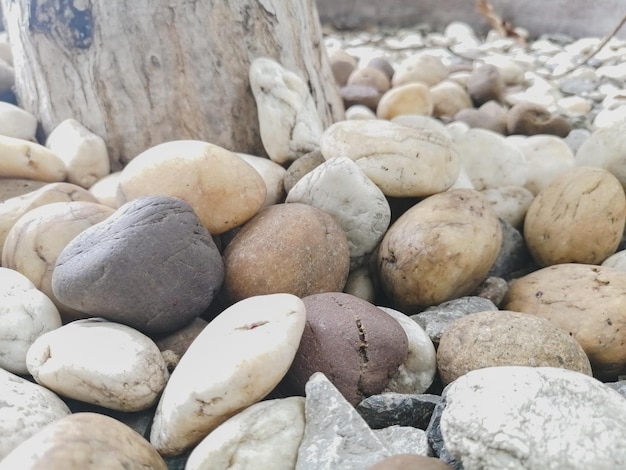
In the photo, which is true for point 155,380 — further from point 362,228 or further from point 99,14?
point 99,14

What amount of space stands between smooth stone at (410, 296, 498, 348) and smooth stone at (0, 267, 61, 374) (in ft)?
3.29

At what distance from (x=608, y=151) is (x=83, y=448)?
2.14 metres

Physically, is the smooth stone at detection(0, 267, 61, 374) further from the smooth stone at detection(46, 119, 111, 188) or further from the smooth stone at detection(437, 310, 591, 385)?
the smooth stone at detection(437, 310, 591, 385)

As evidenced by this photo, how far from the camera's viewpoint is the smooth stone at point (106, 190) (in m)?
2.17

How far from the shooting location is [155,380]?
146 cm

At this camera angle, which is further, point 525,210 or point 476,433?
point 525,210

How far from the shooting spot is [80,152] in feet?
7.63

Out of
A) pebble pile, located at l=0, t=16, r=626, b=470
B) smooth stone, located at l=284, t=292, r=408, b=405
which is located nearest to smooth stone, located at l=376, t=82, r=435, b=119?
pebble pile, located at l=0, t=16, r=626, b=470

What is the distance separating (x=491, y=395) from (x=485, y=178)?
153 centimetres

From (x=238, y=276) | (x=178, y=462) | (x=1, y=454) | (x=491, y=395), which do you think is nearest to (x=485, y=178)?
(x=238, y=276)

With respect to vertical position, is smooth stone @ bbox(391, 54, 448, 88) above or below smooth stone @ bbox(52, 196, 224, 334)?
below

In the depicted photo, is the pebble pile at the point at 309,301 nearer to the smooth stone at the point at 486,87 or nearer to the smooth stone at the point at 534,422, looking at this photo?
the smooth stone at the point at 534,422

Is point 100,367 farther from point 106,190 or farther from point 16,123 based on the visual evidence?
point 16,123

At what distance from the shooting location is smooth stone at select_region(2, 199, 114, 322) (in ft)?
5.87
